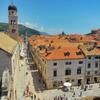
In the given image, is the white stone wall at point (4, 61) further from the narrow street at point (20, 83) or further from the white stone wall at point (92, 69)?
the white stone wall at point (92, 69)

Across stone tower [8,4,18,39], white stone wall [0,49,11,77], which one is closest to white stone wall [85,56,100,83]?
stone tower [8,4,18,39]

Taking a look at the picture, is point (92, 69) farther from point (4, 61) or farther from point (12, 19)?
point (4, 61)

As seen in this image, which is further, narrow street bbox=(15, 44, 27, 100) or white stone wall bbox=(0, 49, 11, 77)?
narrow street bbox=(15, 44, 27, 100)

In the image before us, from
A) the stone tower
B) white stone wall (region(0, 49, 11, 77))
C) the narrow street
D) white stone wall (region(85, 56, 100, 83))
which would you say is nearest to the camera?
white stone wall (region(0, 49, 11, 77))

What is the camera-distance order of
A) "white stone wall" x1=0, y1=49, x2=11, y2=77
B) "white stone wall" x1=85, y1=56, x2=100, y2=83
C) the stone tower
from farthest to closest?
the stone tower < "white stone wall" x1=85, y1=56, x2=100, y2=83 < "white stone wall" x1=0, y1=49, x2=11, y2=77

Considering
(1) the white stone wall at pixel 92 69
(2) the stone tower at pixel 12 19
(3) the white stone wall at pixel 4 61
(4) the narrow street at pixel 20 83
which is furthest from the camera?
(2) the stone tower at pixel 12 19

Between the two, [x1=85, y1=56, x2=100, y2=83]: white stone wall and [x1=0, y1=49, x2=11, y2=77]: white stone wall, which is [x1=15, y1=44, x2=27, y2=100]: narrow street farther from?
[x1=85, y1=56, x2=100, y2=83]: white stone wall

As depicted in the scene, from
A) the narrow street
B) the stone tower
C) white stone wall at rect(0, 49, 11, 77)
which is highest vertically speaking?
the stone tower

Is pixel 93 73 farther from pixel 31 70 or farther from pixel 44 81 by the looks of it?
pixel 31 70

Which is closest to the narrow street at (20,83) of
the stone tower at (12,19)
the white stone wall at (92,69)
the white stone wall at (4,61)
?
the white stone wall at (4,61)

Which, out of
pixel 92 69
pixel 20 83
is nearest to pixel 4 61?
pixel 20 83

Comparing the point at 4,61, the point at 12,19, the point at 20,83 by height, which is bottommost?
the point at 20,83

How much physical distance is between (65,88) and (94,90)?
691 centimetres

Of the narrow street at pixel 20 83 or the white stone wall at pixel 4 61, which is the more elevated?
the white stone wall at pixel 4 61
